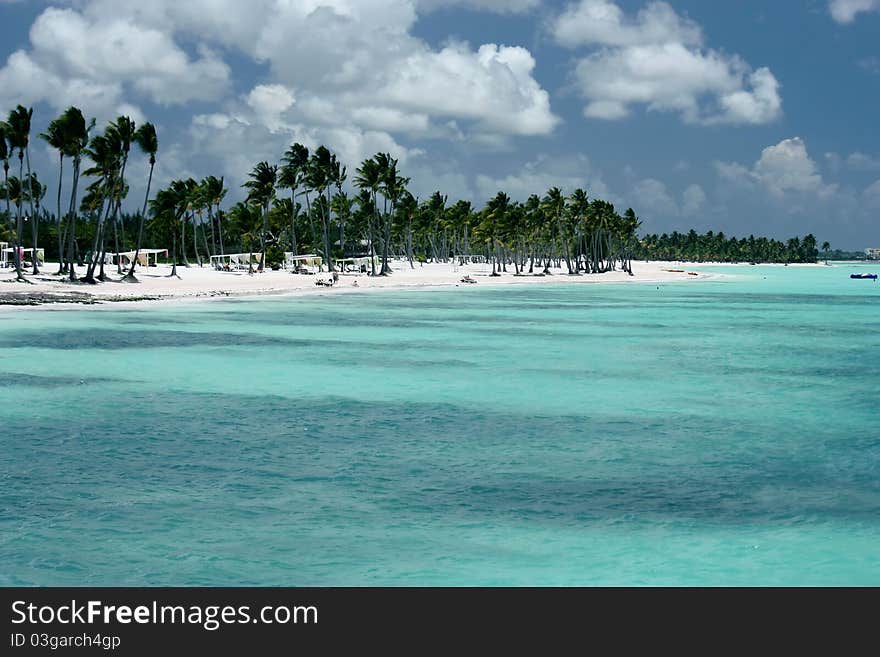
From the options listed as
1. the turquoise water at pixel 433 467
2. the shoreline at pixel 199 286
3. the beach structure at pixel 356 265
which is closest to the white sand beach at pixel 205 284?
the shoreline at pixel 199 286

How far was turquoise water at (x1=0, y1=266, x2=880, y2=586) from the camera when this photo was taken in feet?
28.2

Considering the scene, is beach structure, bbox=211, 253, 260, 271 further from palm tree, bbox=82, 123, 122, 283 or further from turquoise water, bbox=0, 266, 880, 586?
turquoise water, bbox=0, 266, 880, 586

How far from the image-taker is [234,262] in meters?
99.9

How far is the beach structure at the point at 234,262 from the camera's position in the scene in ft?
287

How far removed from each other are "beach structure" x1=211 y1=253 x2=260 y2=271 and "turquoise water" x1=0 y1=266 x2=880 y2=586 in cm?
6138

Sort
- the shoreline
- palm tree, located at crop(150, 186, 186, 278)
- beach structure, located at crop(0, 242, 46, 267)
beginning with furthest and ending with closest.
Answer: palm tree, located at crop(150, 186, 186, 278)
beach structure, located at crop(0, 242, 46, 267)
the shoreline

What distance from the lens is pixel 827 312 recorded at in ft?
166

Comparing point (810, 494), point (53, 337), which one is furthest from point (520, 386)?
point (53, 337)

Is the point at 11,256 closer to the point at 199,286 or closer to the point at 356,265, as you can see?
the point at 199,286

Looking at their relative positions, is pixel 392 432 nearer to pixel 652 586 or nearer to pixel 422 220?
pixel 652 586

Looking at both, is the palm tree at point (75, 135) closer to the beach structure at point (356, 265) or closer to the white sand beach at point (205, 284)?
the white sand beach at point (205, 284)

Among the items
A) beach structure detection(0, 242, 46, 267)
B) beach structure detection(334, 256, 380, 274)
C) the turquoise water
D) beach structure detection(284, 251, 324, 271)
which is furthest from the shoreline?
the turquoise water

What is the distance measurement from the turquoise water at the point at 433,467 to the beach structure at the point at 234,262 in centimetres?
6138

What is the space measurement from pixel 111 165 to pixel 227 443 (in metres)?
50.2
